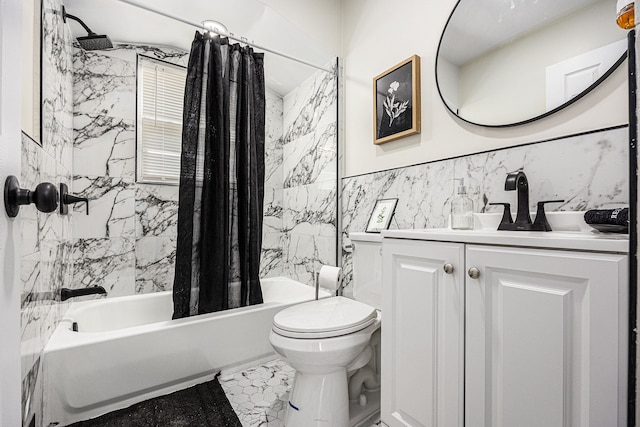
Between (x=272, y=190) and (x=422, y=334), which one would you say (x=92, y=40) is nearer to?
(x=272, y=190)

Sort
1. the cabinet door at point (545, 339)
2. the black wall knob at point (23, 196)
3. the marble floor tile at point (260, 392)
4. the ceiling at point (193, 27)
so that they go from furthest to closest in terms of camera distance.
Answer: the ceiling at point (193, 27), the marble floor tile at point (260, 392), the cabinet door at point (545, 339), the black wall knob at point (23, 196)

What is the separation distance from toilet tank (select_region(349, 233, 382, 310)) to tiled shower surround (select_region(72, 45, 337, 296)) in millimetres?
568

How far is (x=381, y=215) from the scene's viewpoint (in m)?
1.69

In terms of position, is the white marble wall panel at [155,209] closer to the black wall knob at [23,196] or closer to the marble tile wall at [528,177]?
the marble tile wall at [528,177]

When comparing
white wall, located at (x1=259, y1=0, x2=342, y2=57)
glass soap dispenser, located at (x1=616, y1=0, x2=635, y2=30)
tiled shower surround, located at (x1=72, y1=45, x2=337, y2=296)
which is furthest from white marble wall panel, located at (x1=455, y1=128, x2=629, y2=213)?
white wall, located at (x1=259, y1=0, x2=342, y2=57)

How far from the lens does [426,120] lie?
5.10 ft

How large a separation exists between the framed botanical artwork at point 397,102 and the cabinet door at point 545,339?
0.99 m

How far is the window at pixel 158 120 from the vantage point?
2156 millimetres

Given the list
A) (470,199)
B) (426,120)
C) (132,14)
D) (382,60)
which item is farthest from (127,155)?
(470,199)

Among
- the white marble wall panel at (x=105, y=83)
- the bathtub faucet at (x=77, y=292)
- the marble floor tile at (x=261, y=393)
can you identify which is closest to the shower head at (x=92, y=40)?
the white marble wall panel at (x=105, y=83)

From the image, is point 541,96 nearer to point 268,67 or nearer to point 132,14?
point 268,67

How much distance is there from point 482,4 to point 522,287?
1282 millimetres

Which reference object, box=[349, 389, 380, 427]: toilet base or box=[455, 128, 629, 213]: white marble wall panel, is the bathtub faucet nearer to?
box=[349, 389, 380, 427]: toilet base

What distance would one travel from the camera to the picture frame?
5.36 feet
